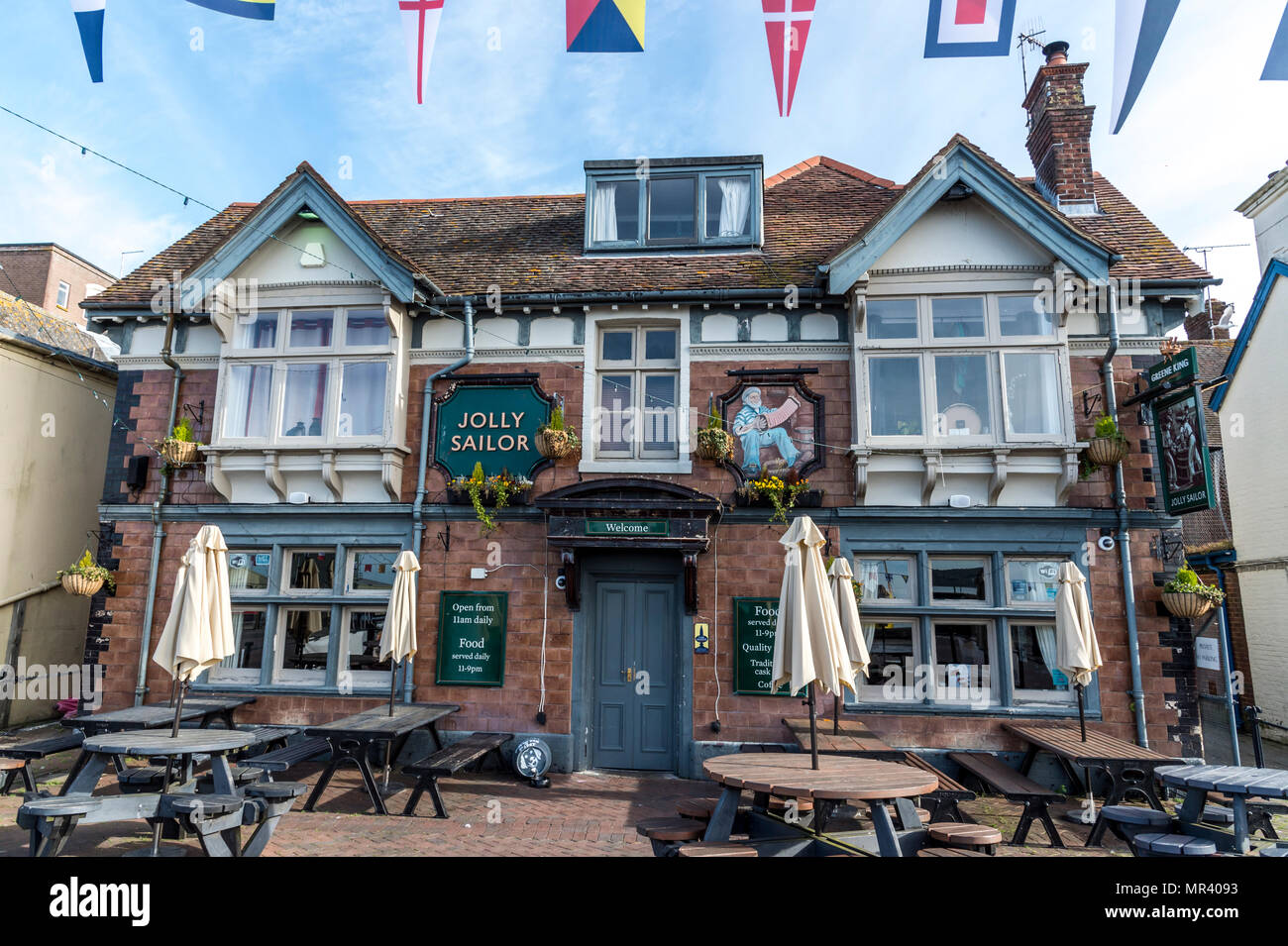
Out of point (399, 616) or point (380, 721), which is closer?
point (380, 721)

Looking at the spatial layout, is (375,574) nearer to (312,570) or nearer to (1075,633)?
(312,570)

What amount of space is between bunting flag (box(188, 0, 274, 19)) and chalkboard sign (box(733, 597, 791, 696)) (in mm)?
8189

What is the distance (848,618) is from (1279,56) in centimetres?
598

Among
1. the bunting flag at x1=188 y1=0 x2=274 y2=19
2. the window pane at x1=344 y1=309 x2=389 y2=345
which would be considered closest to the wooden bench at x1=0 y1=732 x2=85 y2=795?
the window pane at x1=344 y1=309 x2=389 y2=345

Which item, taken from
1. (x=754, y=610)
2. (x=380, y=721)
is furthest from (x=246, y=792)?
(x=754, y=610)

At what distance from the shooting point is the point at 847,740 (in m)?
8.12

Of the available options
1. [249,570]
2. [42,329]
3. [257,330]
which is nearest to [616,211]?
[257,330]

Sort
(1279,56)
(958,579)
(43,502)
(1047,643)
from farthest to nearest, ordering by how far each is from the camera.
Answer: (43,502), (958,579), (1047,643), (1279,56)

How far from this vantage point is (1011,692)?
9.69 meters

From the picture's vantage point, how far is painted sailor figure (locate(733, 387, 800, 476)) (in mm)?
10344

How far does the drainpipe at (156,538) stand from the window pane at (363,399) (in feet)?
9.07

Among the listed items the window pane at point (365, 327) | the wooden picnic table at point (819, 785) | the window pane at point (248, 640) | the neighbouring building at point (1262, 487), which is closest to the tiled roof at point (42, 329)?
the window pane at point (365, 327)

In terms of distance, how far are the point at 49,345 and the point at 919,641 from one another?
48.1 ft
